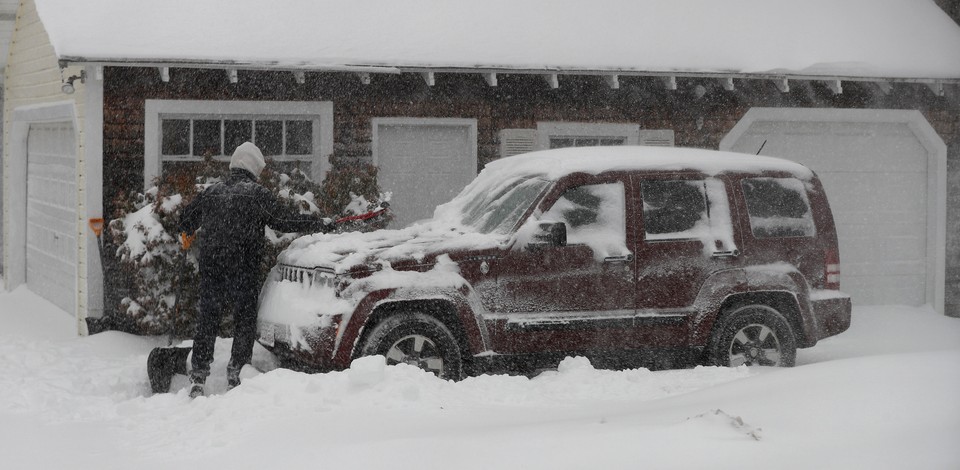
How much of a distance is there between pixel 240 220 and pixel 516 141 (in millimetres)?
5124

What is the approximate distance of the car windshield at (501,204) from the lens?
8.45 m

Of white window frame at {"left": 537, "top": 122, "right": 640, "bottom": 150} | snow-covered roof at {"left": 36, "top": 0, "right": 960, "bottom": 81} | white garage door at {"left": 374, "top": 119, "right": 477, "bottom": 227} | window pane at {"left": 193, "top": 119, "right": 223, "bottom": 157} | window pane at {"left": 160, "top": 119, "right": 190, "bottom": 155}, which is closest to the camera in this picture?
snow-covered roof at {"left": 36, "top": 0, "right": 960, "bottom": 81}

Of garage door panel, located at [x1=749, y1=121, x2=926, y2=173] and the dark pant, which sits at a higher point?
garage door panel, located at [x1=749, y1=121, x2=926, y2=173]

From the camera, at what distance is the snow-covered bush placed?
10.4 m

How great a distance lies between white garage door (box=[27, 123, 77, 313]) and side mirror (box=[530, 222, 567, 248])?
626 centimetres

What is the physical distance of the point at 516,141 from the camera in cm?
1306

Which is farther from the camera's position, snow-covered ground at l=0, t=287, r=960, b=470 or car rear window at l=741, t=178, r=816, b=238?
car rear window at l=741, t=178, r=816, b=238

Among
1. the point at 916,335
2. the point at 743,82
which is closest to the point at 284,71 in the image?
the point at 743,82

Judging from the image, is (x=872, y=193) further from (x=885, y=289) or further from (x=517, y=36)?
(x=517, y=36)

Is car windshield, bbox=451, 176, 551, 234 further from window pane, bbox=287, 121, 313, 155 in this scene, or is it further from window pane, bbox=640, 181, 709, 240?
window pane, bbox=287, 121, 313, 155

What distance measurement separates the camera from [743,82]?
539 inches

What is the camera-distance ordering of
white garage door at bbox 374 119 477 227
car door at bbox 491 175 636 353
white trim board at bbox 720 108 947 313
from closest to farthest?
car door at bbox 491 175 636 353, white garage door at bbox 374 119 477 227, white trim board at bbox 720 108 947 313

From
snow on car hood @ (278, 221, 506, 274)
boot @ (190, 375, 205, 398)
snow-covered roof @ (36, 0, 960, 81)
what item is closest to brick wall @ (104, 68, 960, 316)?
snow-covered roof @ (36, 0, 960, 81)

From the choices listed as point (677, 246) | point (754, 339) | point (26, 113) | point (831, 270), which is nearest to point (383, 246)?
point (677, 246)
